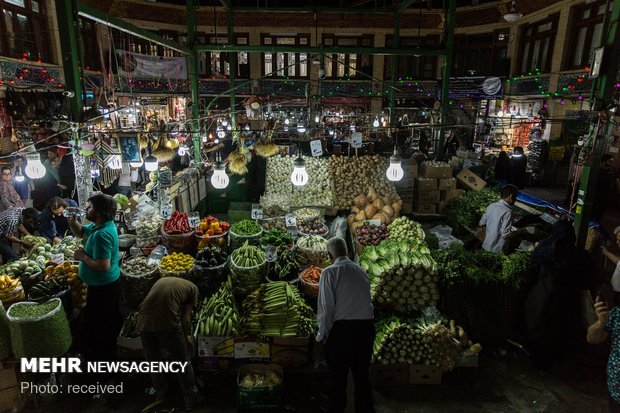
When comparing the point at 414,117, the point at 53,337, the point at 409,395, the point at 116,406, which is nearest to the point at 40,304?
the point at 53,337

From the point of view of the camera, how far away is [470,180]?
9.77 m

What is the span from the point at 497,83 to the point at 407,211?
437 inches

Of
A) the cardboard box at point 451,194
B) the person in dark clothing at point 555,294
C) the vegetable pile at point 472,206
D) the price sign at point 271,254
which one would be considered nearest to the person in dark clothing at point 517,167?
the cardboard box at point 451,194


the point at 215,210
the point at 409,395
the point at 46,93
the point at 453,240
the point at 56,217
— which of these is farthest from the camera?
the point at 46,93

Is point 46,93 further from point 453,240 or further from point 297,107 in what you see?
point 453,240

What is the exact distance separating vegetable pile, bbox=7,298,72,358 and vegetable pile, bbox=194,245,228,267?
5.58 feet

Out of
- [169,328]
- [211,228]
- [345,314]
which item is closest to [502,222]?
[345,314]

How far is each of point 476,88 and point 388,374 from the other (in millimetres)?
16377

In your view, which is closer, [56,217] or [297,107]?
[56,217]

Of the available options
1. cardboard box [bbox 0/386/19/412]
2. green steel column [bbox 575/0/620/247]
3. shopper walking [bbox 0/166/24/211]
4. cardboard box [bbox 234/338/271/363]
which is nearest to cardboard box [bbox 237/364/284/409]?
cardboard box [bbox 234/338/271/363]

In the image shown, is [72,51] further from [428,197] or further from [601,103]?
[428,197]

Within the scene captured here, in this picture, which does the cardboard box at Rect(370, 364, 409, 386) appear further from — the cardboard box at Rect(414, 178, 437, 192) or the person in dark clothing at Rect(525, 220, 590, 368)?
the cardboard box at Rect(414, 178, 437, 192)

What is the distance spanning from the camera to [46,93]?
45.8ft

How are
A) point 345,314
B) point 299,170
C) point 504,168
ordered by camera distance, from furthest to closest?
point 504,168 < point 299,170 < point 345,314
